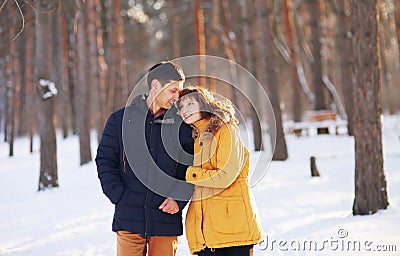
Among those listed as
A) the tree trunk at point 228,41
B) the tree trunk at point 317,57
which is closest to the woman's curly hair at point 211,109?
the tree trunk at point 317,57

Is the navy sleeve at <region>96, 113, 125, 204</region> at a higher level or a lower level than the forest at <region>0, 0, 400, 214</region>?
lower

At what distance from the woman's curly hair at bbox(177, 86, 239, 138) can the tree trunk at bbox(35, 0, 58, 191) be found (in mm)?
7989

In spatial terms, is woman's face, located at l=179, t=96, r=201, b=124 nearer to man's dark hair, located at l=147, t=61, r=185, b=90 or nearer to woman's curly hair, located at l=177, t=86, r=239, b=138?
woman's curly hair, located at l=177, t=86, r=239, b=138

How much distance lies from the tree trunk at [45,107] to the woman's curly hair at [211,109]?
7.99 meters

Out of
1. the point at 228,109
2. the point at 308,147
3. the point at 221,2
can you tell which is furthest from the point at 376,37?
the point at 221,2

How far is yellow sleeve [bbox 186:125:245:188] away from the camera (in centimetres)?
313

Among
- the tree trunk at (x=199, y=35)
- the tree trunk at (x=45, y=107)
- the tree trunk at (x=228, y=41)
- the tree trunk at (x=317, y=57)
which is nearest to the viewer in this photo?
the tree trunk at (x=45, y=107)

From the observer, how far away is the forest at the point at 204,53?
6.67 metres

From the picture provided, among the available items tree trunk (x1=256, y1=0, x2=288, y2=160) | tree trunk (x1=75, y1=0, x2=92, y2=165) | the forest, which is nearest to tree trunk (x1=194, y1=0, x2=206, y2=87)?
the forest

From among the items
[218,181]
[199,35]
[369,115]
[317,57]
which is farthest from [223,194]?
[317,57]

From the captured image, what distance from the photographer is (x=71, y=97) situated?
1088 inches

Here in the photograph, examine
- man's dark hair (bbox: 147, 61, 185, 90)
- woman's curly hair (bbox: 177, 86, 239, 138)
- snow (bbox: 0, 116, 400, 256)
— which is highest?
man's dark hair (bbox: 147, 61, 185, 90)

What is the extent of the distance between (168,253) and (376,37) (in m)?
4.78

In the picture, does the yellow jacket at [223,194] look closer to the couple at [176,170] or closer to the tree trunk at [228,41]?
the couple at [176,170]
